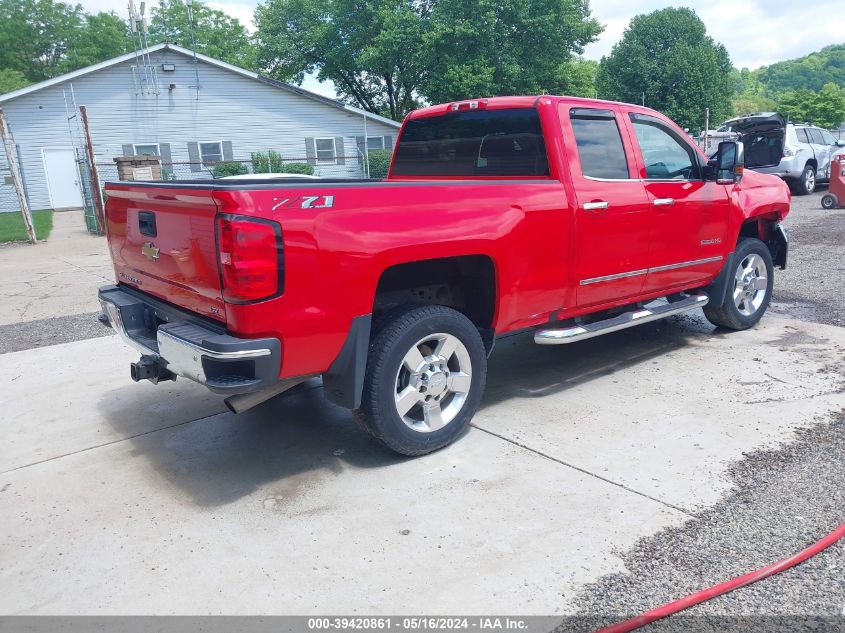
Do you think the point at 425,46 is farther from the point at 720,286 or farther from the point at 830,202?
the point at 720,286

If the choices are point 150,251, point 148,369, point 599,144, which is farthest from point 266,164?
point 148,369

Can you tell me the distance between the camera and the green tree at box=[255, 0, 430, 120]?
34.8 metres

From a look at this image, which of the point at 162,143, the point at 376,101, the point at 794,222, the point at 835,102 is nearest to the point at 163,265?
the point at 794,222

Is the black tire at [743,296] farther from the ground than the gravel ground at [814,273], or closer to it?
farther from the ground

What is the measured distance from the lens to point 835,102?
48156 mm

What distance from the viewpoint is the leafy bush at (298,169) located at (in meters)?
24.1

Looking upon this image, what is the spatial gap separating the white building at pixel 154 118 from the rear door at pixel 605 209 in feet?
63.4

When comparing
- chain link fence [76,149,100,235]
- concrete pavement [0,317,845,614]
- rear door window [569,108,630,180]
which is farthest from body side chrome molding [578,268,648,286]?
chain link fence [76,149,100,235]

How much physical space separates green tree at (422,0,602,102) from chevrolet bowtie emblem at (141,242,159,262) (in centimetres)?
3159

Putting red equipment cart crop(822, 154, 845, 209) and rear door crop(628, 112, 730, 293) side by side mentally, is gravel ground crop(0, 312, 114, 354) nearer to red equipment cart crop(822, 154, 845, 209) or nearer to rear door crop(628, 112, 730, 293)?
rear door crop(628, 112, 730, 293)

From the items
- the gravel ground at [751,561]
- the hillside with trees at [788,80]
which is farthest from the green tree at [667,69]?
the gravel ground at [751,561]

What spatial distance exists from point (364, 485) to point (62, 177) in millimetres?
26099

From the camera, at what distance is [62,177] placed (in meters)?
25.6

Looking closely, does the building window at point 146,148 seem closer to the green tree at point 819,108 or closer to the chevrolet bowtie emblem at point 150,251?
the chevrolet bowtie emblem at point 150,251
